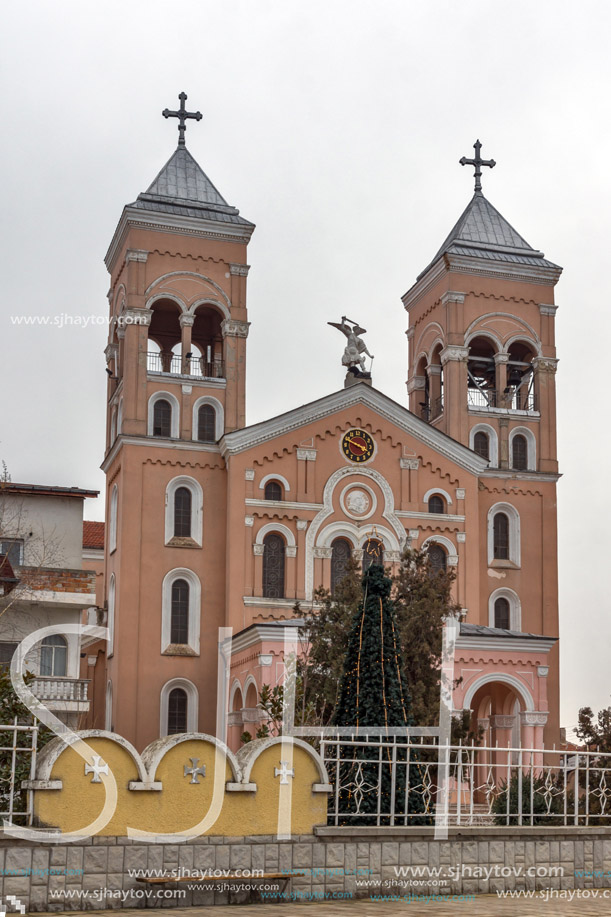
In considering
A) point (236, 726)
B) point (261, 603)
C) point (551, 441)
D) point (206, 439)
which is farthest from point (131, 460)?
point (551, 441)

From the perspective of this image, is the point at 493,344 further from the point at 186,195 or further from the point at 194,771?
the point at 194,771

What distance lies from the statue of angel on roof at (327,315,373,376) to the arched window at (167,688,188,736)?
37.3 ft

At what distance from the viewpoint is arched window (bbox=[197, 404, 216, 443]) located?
129 ft

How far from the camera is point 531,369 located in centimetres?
4322

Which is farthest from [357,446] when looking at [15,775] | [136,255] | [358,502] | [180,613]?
[15,775]

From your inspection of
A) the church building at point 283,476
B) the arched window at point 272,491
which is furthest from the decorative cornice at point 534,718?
the arched window at point 272,491

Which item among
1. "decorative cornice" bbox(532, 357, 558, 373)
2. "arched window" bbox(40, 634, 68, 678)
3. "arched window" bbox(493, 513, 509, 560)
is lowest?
"arched window" bbox(40, 634, 68, 678)

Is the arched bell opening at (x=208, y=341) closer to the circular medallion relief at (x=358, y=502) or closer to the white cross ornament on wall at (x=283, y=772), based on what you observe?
the circular medallion relief at (x=358, y=502)

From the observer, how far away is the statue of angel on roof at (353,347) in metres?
40.2

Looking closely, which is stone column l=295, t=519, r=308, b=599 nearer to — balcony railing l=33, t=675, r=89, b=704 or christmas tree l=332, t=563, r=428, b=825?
balcony railing l=33, t=675, r=89, b=704

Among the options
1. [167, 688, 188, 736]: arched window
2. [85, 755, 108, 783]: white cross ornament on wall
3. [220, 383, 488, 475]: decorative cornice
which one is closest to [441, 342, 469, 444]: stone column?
[220, 383, 488, 475]: decorative cornice

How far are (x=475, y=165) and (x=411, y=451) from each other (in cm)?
1311

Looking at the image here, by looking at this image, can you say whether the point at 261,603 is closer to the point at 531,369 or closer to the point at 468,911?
the point at 531,369

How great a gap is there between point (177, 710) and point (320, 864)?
22.7 m
